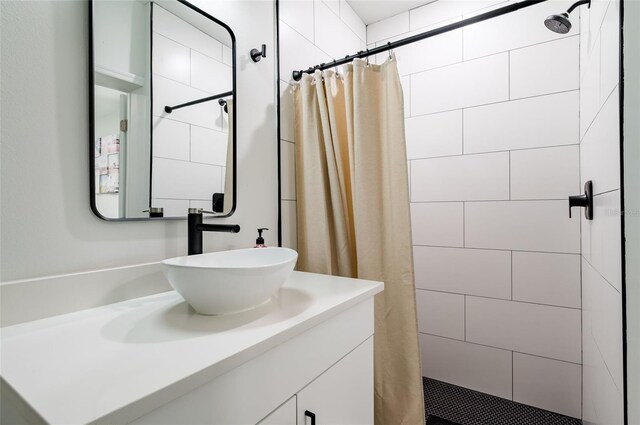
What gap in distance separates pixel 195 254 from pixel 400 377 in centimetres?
93

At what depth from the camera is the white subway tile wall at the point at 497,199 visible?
1.61 meters

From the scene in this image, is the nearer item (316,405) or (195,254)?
(316,405)

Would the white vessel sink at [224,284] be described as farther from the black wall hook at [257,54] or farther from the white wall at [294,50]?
the black wall hook at [257,54]

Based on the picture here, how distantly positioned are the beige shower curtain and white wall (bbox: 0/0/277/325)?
71cm

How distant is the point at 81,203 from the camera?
0.82 m

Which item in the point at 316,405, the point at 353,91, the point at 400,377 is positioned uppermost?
the point at 353,91

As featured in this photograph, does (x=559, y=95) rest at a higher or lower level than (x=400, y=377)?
higher

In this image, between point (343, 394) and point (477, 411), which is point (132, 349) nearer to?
Answer: point (343, 394)

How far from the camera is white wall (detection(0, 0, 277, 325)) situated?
70 centimetres

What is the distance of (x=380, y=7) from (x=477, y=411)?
94.5 inches

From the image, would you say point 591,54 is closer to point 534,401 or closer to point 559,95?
point 559,95

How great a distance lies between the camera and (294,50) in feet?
5.10

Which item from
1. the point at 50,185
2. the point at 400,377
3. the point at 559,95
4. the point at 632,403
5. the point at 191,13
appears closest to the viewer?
the point at 632,403

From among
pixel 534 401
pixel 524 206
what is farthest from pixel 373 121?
pixel 534 401
